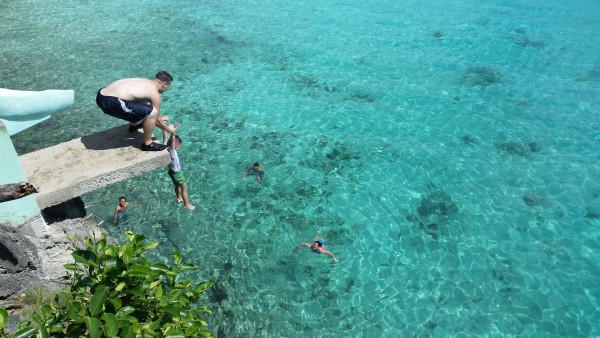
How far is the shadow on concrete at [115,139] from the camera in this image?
25.5 feet

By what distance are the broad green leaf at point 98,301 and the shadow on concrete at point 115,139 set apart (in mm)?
4125

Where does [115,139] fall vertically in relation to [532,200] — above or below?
above

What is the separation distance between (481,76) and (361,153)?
7819 mm

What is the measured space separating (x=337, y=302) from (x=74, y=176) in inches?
226

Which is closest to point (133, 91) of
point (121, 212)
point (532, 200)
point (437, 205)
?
point (121, 212)

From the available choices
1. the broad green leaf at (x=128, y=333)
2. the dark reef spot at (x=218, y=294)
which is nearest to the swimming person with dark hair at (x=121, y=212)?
the dark reef spot at (x=218, y=294)

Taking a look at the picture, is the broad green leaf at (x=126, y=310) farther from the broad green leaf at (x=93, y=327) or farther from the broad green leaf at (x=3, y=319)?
the broad green leaf at (x=3, y=319)

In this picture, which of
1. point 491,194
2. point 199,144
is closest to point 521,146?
point 491,194

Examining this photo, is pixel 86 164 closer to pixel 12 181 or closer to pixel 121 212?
pixel 12 181

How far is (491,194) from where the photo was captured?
12852 mm

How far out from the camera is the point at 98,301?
3.96 m

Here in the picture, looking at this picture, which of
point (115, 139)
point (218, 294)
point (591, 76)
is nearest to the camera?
point (115, 139)

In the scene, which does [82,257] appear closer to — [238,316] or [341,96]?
[238,316]

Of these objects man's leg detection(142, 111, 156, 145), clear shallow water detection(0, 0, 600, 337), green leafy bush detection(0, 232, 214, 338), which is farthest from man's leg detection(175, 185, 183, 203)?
green leafy bush detection(0, 232, 214, 338)
